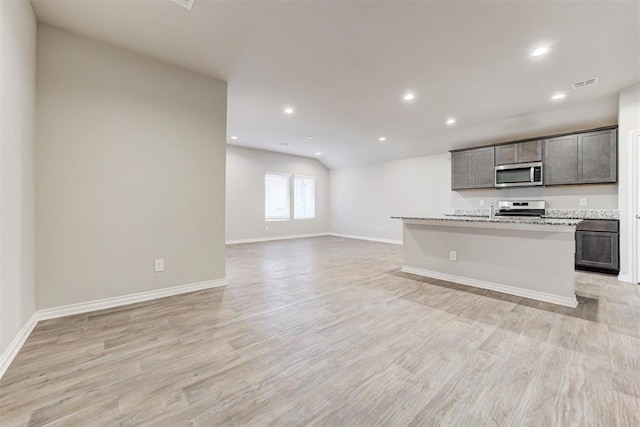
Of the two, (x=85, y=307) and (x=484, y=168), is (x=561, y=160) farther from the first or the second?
(x=85, y=307)

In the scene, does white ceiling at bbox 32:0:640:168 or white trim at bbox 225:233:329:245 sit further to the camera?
white trim at bbox 225:233:329:245

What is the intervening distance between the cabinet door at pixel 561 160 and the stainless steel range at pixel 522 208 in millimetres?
467

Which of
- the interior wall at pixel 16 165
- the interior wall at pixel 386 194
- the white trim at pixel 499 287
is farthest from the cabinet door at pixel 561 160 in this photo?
the interior wall at pixel 16 165

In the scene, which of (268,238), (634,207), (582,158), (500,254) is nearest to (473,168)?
(582,158)

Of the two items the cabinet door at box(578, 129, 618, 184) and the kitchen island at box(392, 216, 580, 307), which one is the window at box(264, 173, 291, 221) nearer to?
the kitchen island at box(392, 216, 580, 307)

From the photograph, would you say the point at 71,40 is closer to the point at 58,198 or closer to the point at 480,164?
the point at 58,198

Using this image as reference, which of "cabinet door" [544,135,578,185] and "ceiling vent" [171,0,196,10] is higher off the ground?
"ceiling vent" [171,0,196,10]

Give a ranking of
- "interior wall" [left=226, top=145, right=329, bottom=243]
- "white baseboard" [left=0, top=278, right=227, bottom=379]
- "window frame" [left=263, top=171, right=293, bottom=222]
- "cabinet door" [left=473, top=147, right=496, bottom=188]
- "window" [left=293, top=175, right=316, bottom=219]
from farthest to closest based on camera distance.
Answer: "window" [left=293, top=175, right=316, bottom=219], "window frame" [left=263, top=171, right=293, bottom=222], "interior wall" [left=226, top=145, right=329, bottom=243], "cabinet door" [left=473, top=147, right=496, bottom=188], "white baseboard" [left=0, top=278, right=227, bottom=379]

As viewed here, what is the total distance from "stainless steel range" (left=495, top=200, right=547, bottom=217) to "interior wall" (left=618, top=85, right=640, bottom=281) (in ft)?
4.21

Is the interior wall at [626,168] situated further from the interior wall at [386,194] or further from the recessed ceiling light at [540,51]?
the interior wall at [386,194]

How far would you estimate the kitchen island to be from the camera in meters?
2.79

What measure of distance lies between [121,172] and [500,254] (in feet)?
14.2

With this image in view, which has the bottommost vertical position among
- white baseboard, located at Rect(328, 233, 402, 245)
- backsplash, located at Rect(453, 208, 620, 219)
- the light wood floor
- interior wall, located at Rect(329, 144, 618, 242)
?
the light wood floor

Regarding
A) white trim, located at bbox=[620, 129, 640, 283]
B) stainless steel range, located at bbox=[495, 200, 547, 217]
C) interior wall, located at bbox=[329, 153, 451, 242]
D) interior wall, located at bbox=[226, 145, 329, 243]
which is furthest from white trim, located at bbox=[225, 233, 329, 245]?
white trim, located at bbox=[620, 129, 640, 283]
